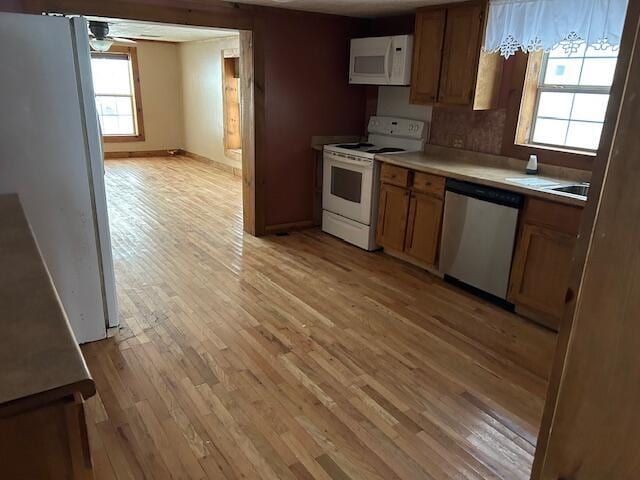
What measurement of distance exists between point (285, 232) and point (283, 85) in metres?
1.49

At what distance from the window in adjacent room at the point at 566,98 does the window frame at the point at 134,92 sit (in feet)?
25.4

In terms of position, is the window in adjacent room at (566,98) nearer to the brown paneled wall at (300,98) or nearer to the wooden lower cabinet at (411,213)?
the wooden lower cabinet at (411,213)

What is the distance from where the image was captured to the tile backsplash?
3.89 m

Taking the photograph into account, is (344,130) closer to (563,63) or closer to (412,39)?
(412,39)

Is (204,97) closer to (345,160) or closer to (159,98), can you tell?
(159,98)

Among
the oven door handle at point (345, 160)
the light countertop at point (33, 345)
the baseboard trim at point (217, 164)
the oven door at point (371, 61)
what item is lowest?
the baseboard trim at point (217, 164)

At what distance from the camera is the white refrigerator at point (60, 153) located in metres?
2.25

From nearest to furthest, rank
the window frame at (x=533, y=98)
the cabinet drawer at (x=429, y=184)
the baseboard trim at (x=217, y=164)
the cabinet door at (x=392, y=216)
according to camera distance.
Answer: the window frame at (x=533, y=98) < the cabinet drawer at (x=429, y=184) < the cabinet door at (x=392, y=216) < the baseboard trim at (x=217, y=164)

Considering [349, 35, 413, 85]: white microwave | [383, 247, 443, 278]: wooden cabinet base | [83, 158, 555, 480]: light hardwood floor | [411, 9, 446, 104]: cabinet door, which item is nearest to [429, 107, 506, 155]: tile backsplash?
[411, 9, 446, 104]: cabinet door

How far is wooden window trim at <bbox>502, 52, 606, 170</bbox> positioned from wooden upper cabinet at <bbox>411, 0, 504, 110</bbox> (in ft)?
0.34

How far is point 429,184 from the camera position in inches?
150

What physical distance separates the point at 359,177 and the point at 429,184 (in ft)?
2.68

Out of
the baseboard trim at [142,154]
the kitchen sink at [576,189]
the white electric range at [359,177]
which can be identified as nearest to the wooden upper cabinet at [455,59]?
the white electric range at [359,177]

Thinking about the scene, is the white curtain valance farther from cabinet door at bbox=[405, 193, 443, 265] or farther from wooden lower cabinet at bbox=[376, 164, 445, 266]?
cabinet door at bbox=[405, 193, 443, 265]
